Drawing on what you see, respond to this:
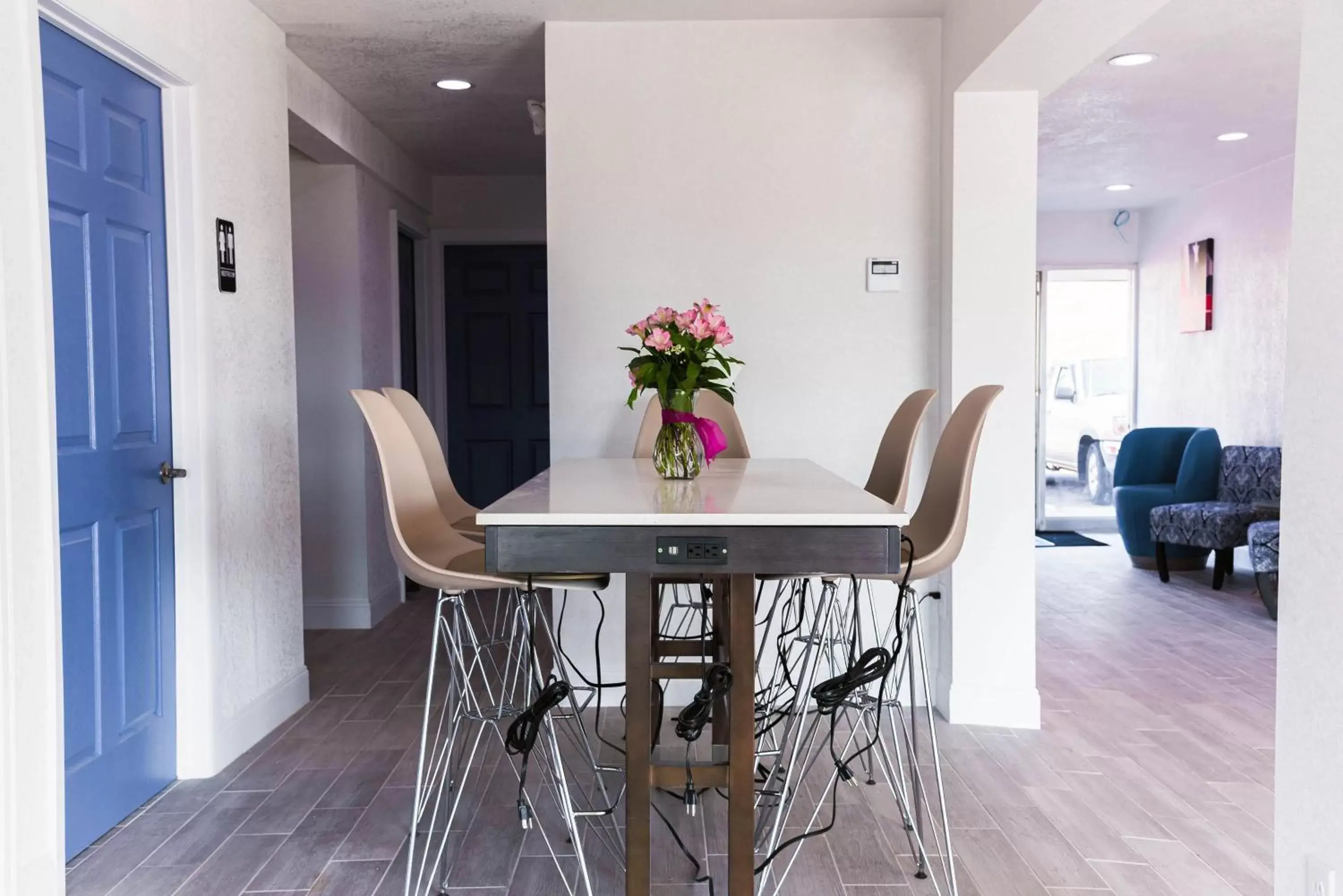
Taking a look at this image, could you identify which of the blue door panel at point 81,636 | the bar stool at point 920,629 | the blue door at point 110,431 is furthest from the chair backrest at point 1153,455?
the blue door panel at point 81,636

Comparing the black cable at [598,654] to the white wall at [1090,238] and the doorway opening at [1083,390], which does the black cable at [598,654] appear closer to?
the doorway opening at [1083,390]

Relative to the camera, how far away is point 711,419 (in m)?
3.53

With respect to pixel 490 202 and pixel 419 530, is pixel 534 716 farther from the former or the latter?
pixel 490 202

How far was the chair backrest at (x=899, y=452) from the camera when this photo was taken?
286 cm

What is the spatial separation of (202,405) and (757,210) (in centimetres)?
204

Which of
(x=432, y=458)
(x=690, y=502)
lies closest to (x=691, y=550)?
(x=690, y=502)

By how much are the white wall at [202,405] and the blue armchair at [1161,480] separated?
526 cm

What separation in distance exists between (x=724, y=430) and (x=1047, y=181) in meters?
4.40

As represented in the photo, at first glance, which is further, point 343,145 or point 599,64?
point 343,145

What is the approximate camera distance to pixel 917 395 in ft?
9.77

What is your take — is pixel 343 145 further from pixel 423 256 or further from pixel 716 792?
pixel 716 792

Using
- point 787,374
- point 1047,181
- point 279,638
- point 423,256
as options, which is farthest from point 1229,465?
point 279,638

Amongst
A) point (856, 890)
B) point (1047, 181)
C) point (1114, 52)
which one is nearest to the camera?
point (856, 890)

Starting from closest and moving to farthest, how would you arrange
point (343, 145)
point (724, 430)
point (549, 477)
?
point (549, 477) → point (724, 430) → point (343, 145)
